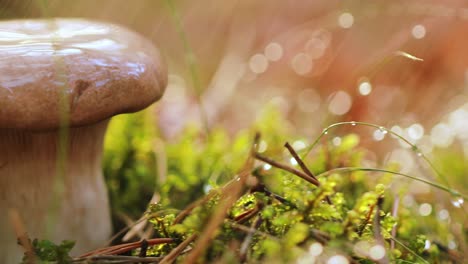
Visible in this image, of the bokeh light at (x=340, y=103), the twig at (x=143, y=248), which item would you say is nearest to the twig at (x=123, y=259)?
the twig at (x=143, y=248)

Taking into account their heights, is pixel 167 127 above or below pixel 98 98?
below

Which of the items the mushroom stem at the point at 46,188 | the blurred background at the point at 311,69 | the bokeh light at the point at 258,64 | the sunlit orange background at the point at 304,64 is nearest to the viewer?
the mushroom stem at the point at 46,188

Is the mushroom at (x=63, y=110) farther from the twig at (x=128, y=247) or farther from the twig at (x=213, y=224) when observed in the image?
the twig at (x=213, y=224)

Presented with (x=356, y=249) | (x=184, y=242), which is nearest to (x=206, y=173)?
(x=184, y=242)

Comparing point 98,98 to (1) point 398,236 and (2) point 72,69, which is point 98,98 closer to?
(2) point 72,69

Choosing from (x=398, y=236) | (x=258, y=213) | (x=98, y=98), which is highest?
(x=98, y=98)

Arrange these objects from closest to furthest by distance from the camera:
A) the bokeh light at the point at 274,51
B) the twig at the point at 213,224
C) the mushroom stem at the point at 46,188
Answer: the twig at the point at 213,224 < the mushroom stem at the point at 46,188 < the bokeh light at the point at 274,51

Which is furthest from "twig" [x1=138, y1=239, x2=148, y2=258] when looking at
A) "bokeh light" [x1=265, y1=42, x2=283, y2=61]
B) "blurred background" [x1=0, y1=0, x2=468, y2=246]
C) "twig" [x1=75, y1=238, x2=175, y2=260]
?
"bokeh light" [x1=265, y1=42, x2=283, y2=61]

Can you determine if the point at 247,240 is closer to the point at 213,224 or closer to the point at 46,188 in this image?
the point at 213,224
